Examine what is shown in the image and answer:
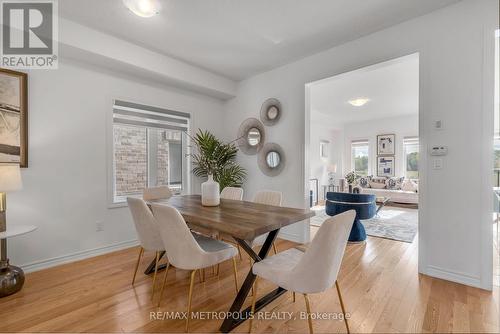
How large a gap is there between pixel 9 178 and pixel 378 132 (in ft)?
26.9

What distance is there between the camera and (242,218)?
70.0 inches

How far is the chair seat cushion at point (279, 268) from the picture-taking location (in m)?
1.41

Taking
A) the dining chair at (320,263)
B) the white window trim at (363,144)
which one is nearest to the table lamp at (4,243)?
the dining chair at (320,263)

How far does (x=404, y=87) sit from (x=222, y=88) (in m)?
3.45

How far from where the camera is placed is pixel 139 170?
3.45 metres

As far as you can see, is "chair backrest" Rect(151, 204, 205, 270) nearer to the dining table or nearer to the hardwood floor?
the dining table

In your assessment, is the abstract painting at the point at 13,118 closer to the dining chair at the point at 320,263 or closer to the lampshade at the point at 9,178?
the lampshade at the point at 9,178

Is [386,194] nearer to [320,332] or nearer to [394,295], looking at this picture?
[394,295]

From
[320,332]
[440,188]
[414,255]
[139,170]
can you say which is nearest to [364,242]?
[414,255]

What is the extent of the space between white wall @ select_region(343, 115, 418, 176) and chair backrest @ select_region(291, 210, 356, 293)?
6.80 m

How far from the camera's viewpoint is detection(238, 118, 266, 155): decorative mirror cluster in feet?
12.9

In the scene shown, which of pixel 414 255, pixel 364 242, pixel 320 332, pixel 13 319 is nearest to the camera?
pixel 320 332

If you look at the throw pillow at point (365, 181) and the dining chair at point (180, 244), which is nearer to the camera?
the dining chair at point (180, 244)

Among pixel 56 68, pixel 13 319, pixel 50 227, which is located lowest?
pixel 13 319
